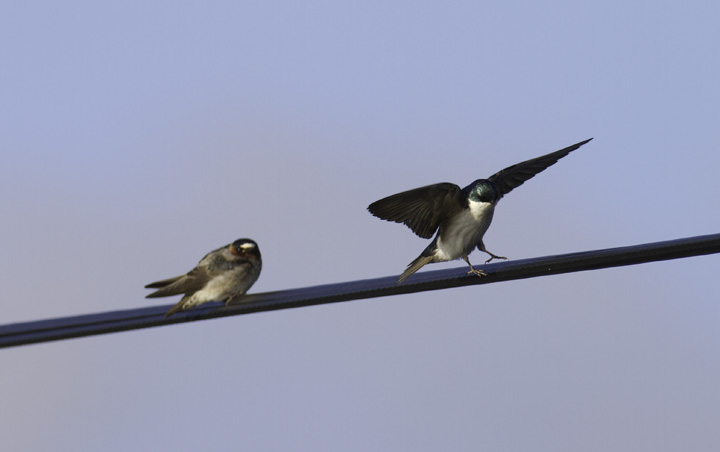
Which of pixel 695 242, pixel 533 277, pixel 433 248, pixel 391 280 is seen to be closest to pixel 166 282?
pixel 433 248

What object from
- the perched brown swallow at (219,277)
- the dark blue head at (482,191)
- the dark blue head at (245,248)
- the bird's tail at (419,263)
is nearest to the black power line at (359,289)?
the perched brown swallow at (219,277)

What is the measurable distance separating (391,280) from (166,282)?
3.14 meters

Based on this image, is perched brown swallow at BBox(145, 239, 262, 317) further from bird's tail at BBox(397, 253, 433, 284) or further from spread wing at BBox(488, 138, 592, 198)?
spread wing at BBox(488, 138, 592, 198)

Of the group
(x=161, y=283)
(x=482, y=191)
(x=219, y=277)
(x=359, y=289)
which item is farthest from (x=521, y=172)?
(x=359, y=289)

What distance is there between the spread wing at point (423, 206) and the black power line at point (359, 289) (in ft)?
6.81

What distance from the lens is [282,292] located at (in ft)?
22.2

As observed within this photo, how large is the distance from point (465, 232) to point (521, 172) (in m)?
1.13

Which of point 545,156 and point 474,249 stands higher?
point 545,156

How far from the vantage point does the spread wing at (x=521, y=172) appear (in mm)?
9977

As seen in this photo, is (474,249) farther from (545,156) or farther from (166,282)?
(166,282)

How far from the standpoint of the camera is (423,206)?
9.42 m

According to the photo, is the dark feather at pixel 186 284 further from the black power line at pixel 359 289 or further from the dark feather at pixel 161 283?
the black power line at pixel 359 289

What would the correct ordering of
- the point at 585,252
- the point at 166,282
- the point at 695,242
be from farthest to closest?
1. the point at 166,282
2. the point at 585,252
3. the point at 695,242

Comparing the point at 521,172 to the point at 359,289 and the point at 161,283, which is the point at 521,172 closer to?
the point at 161,283
